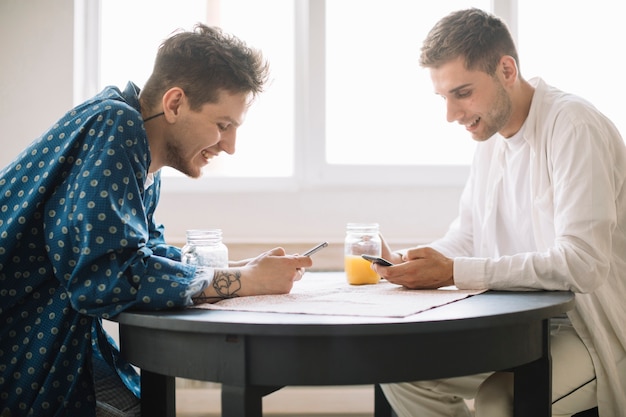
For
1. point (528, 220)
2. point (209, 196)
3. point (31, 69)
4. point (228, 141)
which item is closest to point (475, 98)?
point (528, 220)

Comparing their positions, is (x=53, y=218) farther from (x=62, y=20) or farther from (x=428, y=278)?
(x=62, y=20)

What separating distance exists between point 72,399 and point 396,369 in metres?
0.71

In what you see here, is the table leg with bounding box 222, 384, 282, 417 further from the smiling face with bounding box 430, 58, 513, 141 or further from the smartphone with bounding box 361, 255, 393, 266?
the smiling face with bounding box 430, 58, 513, 141

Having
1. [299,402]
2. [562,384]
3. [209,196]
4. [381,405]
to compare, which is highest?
[209,196]

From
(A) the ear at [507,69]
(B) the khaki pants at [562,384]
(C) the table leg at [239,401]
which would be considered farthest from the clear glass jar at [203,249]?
(A) the ear at [507,69]

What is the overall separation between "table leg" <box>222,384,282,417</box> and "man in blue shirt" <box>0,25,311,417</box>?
238mm

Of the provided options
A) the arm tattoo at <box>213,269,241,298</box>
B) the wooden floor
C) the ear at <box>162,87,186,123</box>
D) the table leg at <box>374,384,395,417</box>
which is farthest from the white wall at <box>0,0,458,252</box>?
the arm tattoo at <box>213,269,241,298</box>

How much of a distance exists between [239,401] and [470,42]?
128 cm

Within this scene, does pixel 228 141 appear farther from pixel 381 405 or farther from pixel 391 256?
pixel 381 405

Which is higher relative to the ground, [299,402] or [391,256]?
[391,256]

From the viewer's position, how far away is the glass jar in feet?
6.04

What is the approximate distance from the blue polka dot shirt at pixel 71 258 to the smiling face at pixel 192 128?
0.59 ft

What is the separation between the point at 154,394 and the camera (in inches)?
59.2

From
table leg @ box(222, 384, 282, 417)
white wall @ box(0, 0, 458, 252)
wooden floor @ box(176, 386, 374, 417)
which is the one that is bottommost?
wooden floor @ box(176, 386, 374, 417)
